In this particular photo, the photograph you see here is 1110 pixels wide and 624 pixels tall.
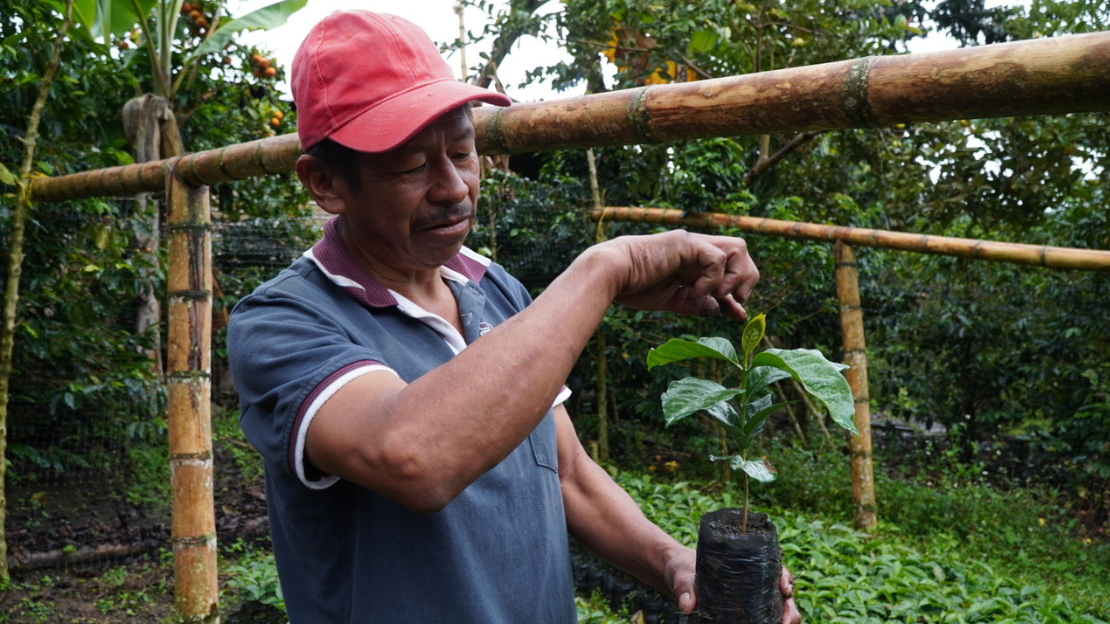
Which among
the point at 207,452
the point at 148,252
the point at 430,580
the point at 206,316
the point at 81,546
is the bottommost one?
the point at 81,546

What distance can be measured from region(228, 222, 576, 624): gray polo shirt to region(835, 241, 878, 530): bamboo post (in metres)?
3.82

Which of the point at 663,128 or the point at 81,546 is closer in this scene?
the point at 663,128

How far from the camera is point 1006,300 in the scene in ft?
19.3

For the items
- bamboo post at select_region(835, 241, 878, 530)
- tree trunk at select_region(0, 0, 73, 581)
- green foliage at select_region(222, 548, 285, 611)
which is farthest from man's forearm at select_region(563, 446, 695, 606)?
bamboo post at select_region(835, 241, 878, 530)

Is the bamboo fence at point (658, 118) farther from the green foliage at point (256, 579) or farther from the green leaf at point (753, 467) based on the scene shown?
the green foliage at point (256, 579)

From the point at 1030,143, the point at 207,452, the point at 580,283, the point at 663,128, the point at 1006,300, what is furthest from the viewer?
the point at 1006,300

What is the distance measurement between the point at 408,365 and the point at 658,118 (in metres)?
0.74

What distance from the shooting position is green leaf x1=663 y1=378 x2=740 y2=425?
1.09 m

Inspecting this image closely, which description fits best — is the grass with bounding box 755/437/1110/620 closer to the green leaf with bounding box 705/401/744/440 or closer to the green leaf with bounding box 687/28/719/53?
the green leaf with bounding box 687/28/719/53

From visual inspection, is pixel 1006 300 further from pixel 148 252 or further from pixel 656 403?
pixel 148 252

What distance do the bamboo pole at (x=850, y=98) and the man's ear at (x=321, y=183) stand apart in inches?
25.6

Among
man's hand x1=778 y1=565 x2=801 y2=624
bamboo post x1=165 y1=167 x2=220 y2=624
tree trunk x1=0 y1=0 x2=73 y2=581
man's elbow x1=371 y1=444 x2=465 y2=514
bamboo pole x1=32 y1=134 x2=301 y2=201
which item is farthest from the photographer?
tree trunk x1=0 y1=0 x2=73 y2=581

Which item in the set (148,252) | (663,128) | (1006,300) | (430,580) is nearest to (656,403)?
(1006,300)

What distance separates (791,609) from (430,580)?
509 mm
